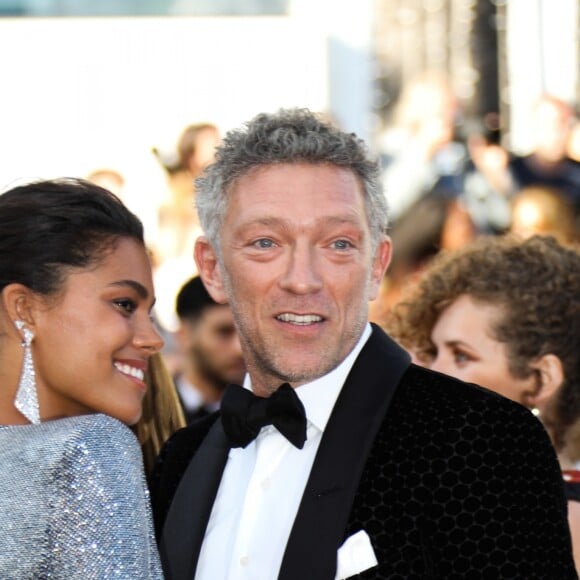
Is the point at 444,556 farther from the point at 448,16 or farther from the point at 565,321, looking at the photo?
the point at 448,16

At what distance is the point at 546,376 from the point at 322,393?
1.04m

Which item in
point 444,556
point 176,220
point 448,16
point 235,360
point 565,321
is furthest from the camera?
point 448,16

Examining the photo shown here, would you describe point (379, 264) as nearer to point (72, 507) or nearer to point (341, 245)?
point (341, 245)

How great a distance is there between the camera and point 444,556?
2676 mm

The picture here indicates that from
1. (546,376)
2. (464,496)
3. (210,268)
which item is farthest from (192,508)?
(546,376)

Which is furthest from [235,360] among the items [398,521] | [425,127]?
[398,521]

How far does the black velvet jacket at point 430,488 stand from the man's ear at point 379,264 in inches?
9.1

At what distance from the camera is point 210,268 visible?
326cm

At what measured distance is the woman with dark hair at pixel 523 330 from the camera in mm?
3789

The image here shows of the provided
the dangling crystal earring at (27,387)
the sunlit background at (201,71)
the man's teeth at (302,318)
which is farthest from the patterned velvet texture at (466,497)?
the sunlit background at (201,71)

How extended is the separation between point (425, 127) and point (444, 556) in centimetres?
508

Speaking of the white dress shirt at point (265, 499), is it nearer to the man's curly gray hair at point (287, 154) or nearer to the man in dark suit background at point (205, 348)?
the man's curly gray hair at point (287, 154)

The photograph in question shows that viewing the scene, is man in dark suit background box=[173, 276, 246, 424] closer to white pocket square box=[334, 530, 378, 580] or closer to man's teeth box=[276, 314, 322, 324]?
man's teeth box=[276, 314, 322, 324]

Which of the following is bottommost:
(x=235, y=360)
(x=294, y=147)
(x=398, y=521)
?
(x=235, y=360)
